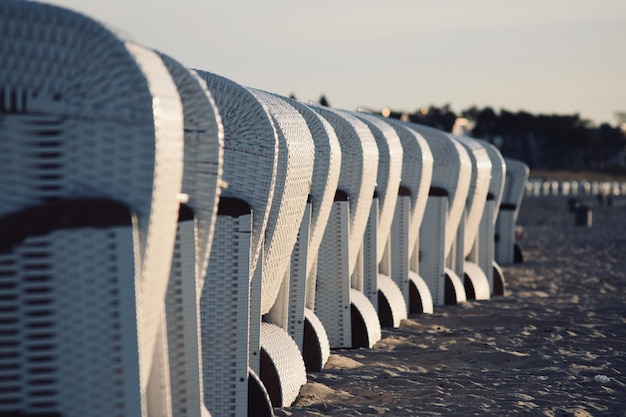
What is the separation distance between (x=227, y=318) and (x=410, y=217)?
5775 millimetres

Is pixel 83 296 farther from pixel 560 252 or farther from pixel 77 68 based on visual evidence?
pixel 560 252

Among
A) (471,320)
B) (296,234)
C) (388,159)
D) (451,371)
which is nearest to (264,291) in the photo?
(296,234)

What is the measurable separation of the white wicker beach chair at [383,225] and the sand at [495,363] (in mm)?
241

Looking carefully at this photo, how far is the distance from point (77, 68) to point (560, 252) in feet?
60.9

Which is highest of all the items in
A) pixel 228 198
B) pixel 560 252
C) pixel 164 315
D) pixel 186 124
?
pixel 186 124

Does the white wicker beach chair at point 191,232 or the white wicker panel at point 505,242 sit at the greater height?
the white wicker beach chair at point 191,232

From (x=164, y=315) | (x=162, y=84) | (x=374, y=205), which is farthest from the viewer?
(x=374, y=205)

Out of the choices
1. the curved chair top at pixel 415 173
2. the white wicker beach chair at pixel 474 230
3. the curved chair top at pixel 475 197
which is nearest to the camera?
the curved chair top at pixel 415 173

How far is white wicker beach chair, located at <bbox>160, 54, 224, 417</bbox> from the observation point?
158 inches

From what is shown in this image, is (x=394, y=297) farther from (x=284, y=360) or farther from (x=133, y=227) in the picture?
(x=133, y=227)

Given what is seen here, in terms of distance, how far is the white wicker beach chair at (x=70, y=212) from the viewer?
3.18 meters

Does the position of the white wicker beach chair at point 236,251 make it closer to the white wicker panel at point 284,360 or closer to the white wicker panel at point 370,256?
the white wicker panel at point 284,360

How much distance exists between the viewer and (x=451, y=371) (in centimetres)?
772

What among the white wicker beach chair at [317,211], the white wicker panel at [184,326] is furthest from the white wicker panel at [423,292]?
the white wicker panel at [184,326]
